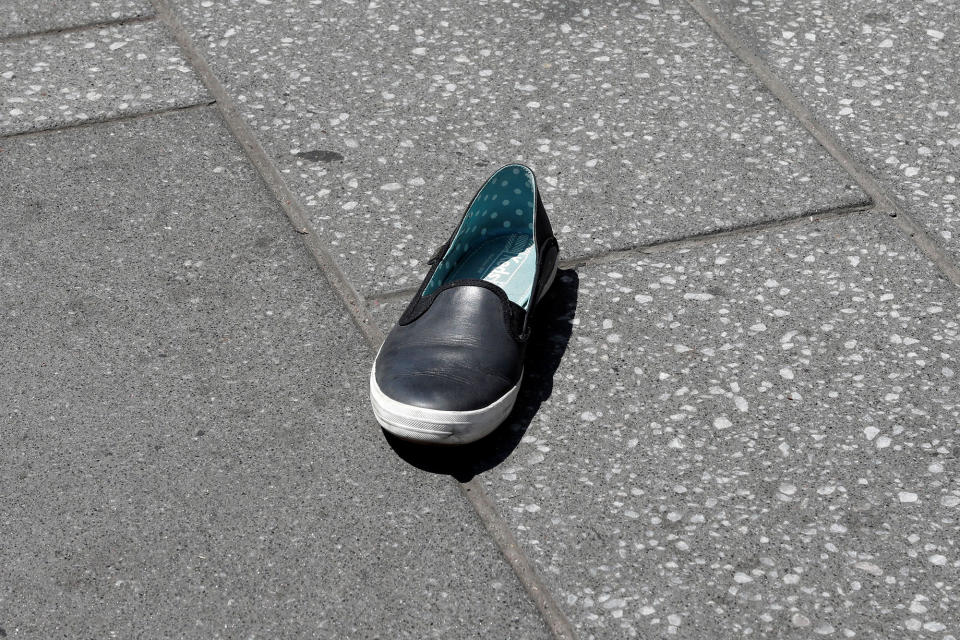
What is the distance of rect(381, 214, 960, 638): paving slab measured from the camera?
2.07 m

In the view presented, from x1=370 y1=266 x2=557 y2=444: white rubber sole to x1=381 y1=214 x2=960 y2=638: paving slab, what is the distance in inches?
3.4

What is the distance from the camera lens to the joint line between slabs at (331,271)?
6.86 ft

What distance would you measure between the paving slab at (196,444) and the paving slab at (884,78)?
1.57 m

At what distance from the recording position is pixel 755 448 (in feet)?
7.73

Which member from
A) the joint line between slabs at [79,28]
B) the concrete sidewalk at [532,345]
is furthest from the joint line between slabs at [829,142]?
the joint line between slabs at [79,28]

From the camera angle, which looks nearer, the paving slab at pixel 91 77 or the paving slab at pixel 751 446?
the paving slab at pixel 751 446

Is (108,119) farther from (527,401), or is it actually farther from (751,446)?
(751,446)

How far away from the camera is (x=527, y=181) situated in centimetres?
271

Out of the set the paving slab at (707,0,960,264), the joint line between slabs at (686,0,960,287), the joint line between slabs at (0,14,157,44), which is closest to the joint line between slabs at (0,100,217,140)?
the joint line between slabs at (0,14,157,44)

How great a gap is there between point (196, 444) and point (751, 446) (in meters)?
1.16

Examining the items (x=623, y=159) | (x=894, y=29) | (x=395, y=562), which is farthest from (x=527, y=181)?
(x=894, y=29)

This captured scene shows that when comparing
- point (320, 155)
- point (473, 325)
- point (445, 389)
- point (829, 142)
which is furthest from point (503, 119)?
point (445, 389)

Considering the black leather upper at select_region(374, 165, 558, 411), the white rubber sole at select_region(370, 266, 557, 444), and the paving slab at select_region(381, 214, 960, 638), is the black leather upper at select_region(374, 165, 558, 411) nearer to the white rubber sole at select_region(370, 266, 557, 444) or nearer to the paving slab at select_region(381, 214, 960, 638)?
the white rubber sole at select_region(370, 266, 557, 444)

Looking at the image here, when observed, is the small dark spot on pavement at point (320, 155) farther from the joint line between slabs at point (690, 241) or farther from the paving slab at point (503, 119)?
the joint line between slabs at point (690, 241)
